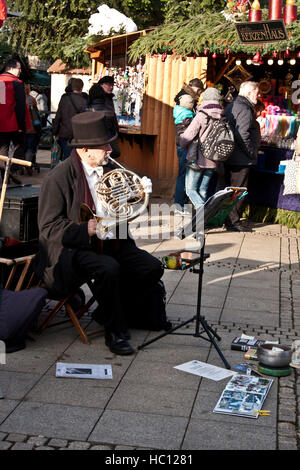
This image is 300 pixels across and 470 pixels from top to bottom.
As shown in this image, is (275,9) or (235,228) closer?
(235,228)

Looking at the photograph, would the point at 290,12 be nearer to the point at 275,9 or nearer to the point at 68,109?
the point at 275,9

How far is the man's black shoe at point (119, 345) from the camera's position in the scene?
203 inches

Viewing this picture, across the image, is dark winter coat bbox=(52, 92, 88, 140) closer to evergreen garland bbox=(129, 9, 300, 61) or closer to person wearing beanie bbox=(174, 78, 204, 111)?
evergreen garland bbox=(129, 9, 300, 61)

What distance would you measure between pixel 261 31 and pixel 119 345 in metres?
6.22

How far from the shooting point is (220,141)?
934 cm

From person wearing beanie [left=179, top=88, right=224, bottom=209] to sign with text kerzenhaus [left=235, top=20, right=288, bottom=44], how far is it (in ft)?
3.70

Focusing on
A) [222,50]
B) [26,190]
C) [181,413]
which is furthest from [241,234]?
[181,413]

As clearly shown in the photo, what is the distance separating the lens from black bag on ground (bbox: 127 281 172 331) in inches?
222

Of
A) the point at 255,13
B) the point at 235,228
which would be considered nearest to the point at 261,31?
the point at 255,13

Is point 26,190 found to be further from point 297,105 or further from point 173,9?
point 173,9

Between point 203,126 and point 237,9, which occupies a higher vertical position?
point 237,9

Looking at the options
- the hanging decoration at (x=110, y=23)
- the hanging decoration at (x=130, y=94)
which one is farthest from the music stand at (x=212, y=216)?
the hanging decoration at (x=110, y=23)

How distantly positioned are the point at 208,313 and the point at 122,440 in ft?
8.42

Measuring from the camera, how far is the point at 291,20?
33.5 ft
